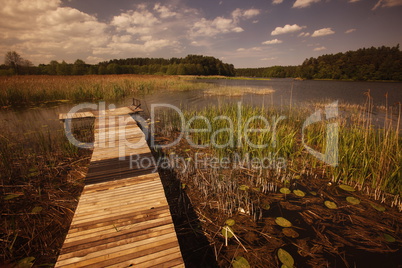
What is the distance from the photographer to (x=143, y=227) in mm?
1905

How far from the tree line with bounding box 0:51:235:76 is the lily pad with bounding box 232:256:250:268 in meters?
47.4

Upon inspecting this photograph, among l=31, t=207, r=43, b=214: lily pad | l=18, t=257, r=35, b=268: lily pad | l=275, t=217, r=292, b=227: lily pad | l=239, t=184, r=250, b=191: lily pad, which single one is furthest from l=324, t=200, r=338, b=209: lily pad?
l=31, t=207, r=43, b=214: lily pad

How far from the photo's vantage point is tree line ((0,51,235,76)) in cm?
4062

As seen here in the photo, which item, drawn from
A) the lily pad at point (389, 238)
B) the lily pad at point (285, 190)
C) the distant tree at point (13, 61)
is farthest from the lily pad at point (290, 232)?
the distant tree at point (13, 61)

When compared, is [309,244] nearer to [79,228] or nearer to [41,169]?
[79,228]

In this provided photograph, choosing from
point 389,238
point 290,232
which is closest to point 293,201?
point 290,232

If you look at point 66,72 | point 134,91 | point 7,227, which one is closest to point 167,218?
point 7,227

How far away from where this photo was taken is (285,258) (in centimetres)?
215

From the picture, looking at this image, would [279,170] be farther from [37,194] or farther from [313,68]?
[313,68]

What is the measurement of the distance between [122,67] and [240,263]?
3107 inches

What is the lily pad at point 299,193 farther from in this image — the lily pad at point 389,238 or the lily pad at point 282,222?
the lily pad at point 389,238

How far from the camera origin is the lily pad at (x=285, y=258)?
2092 millimetres

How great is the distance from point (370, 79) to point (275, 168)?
215ft

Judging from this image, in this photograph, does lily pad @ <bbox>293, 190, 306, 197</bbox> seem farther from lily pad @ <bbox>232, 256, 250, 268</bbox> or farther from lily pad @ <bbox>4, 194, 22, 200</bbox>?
lily pad @ <bbox>4, 194, 22, 200</bbox>
